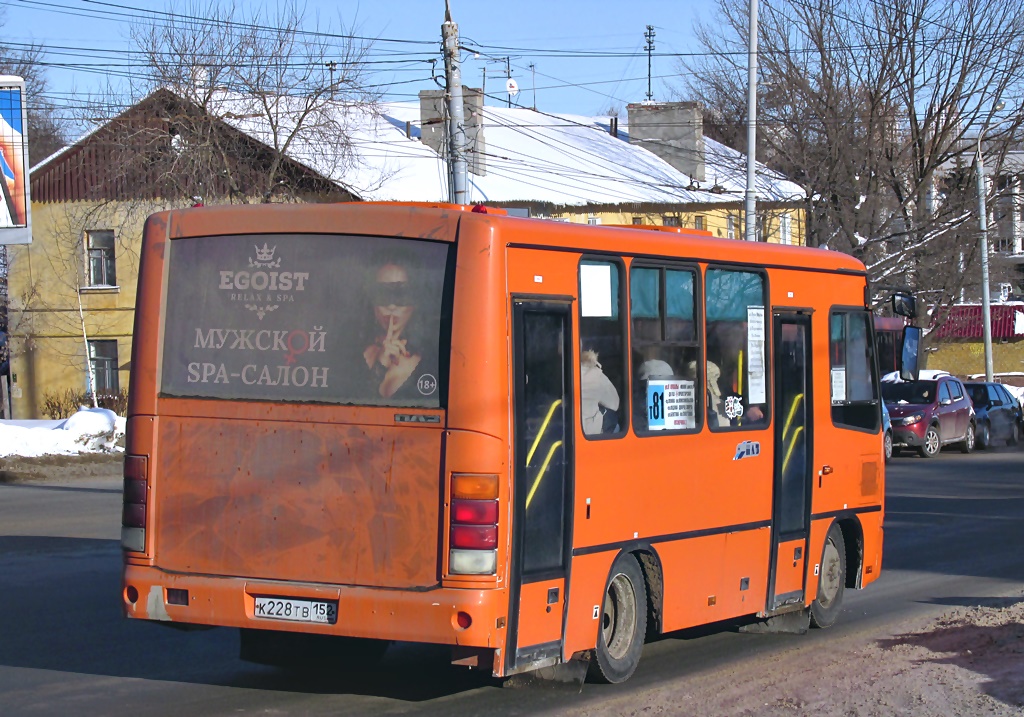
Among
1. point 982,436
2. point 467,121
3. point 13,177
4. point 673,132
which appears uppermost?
point 673,132

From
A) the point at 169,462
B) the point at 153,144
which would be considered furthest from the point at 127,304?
the point at 169,462

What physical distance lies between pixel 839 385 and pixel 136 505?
514cm

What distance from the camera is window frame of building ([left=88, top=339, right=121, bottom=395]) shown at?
3934 cm

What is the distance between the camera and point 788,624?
955 centimetres

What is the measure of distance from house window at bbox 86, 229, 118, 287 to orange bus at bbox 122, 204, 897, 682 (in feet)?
110

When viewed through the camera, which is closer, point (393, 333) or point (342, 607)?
point (342, 607)

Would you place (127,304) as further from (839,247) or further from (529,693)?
(529,693)

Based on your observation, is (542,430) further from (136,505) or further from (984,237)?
(984,237)

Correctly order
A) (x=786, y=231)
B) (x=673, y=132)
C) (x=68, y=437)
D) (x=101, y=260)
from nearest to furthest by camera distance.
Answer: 1. (x=68, y=437)
2. (x=101, y=260)
3. (x=786, y=231)
4. (x=673, y=132)

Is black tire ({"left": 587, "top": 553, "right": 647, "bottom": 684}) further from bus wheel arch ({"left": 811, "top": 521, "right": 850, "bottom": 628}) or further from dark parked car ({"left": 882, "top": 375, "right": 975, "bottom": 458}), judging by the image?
dark parked car ({"left": 882, "top": 375, "right": 975, "bottom": 458})

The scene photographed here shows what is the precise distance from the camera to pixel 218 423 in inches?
272

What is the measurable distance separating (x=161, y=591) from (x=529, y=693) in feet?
6.90

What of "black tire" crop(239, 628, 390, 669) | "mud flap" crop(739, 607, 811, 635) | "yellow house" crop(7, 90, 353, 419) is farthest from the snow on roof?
"black tire" crop(239, 628, 390, 669)

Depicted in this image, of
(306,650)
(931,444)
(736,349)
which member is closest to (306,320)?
(306,650)
